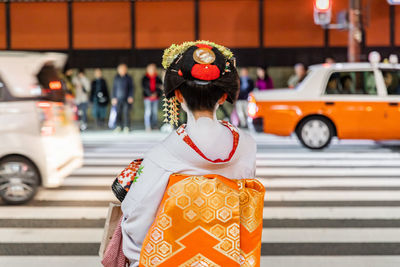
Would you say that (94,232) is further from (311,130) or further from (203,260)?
(311,130)

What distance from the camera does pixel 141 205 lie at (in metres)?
2.49

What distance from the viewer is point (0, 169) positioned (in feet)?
23.5

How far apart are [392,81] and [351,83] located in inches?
29.8

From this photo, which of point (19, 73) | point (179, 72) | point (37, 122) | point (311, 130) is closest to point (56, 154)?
point (37, 122)

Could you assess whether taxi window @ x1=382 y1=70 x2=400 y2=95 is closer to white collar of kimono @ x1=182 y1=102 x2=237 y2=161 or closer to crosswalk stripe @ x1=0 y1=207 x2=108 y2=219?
crosswalk stripe @ x1=0 y1=207 x2=108 y2=219

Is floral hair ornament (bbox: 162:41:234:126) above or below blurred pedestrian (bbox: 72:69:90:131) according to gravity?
above

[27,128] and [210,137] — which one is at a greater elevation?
[210,137]

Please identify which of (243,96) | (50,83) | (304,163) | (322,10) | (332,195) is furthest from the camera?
(243,96)

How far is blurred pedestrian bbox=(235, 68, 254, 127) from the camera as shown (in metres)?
17.1

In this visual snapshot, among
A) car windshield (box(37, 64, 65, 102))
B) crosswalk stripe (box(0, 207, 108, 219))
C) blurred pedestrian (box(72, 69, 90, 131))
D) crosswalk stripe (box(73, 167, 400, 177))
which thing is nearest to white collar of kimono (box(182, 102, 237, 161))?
crosswalk stripe (box(0, 207, 108, 219))

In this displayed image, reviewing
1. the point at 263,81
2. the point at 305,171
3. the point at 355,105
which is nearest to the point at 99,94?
the point at 263,81

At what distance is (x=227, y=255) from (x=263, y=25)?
1941cm

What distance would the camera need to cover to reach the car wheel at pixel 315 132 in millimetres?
12195

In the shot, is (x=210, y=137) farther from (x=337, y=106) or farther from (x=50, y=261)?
(x=337, y=106)
